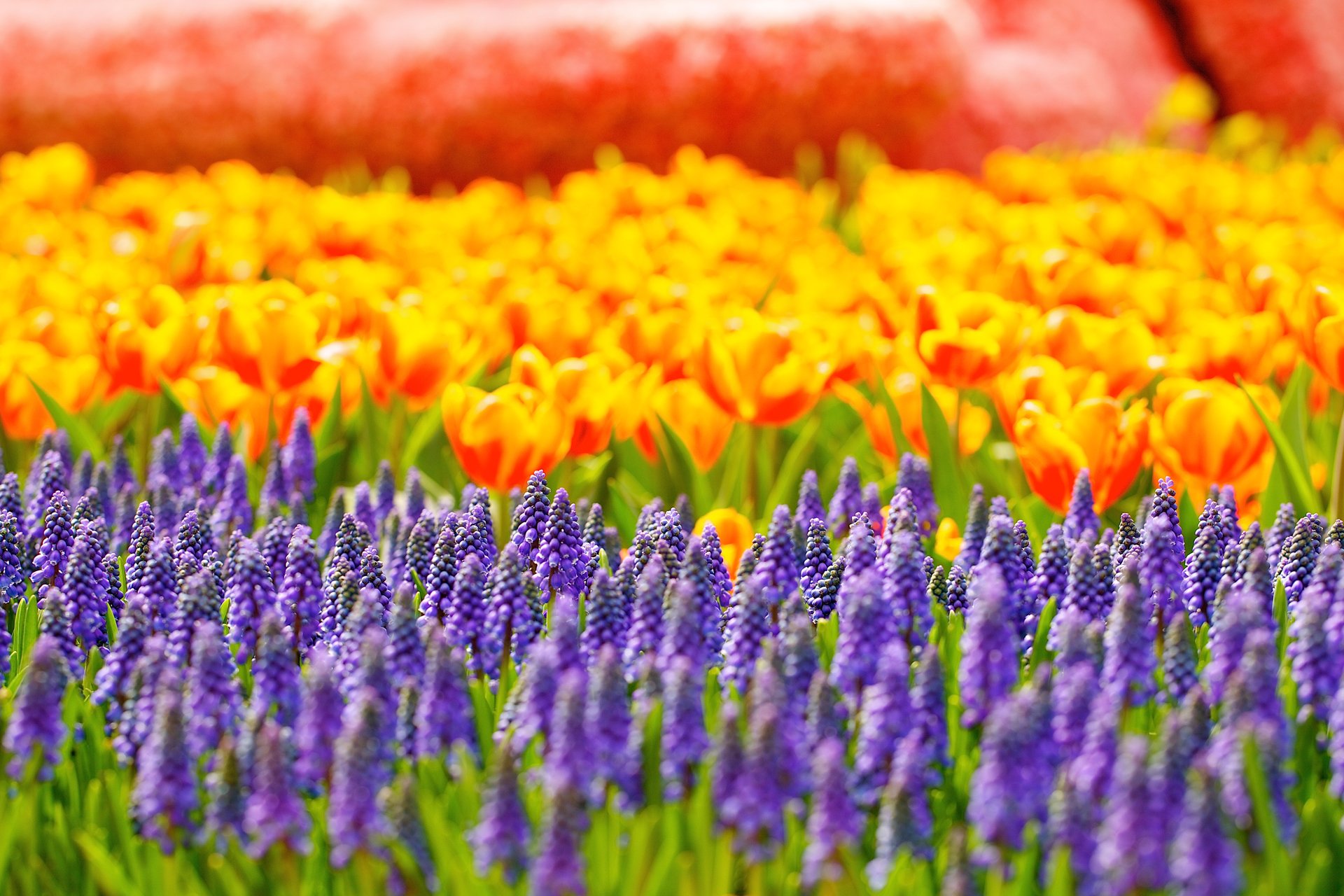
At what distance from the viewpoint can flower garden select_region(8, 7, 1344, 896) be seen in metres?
1.55

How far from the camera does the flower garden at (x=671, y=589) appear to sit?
1.55m

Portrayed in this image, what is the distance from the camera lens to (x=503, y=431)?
2.61m

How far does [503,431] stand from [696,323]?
1.01 metres

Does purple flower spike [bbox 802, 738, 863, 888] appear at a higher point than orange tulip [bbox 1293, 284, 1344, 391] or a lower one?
lower

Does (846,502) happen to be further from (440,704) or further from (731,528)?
(440,704)

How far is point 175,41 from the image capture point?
807 centimetres

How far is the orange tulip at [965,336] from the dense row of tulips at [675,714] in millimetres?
956

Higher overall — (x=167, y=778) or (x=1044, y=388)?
(x=1044, y=388)

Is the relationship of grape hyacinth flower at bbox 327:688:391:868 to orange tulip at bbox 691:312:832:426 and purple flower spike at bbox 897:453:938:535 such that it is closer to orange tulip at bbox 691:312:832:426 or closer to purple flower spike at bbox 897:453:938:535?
purple flower spike at bbox 897:453:938:535

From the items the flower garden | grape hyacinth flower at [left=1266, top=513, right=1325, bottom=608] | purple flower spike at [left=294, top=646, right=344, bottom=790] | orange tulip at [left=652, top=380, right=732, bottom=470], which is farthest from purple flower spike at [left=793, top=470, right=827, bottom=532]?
purple flower spike at [left=294, top=646, right=344, bottom=790]

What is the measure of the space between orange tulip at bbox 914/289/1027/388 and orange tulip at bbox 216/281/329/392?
1.23m

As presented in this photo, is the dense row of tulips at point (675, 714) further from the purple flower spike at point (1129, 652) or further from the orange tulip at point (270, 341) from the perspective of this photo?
the orange tulip at point (270, 341)

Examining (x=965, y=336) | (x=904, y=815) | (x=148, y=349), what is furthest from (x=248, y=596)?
(x=965, y=336)

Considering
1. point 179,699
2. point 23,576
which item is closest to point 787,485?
point 23,576
